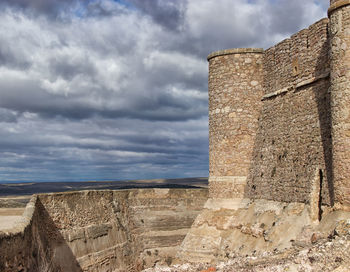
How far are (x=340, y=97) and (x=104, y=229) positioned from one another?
9.43 metres

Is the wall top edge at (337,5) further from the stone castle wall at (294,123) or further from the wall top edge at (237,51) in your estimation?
the wall top edge at (237,51)

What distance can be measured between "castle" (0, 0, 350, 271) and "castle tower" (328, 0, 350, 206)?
3 centimetres

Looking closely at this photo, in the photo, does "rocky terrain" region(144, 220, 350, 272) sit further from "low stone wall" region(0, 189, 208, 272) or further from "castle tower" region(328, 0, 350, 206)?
"low stone wall" region(0, 189, 208, 272)

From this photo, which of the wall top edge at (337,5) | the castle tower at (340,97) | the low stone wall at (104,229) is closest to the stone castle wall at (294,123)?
the castle tower at (340,97)

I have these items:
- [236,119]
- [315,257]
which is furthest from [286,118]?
[315,257]

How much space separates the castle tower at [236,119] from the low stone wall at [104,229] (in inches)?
116

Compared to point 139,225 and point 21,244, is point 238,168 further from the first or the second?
point 21,244

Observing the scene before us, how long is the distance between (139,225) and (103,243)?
2.89 metres

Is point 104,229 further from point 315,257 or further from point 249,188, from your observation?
point 315,257

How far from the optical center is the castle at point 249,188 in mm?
12133

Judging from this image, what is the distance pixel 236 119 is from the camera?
56.9 ft

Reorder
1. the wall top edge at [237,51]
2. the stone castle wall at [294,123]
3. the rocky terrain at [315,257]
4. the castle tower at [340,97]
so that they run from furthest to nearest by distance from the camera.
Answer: the wall top edge at [237,51], the stone castle wall at [294,123], the castle tower at [340,97], the rocky terrain at [315,257]

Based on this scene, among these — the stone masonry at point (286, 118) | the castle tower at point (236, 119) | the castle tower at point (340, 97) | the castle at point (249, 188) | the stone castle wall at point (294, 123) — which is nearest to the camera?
the castle tower at point (340, 97)

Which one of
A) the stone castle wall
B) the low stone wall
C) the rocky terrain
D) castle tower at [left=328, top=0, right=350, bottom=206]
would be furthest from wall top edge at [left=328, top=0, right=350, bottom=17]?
the low stone wall
